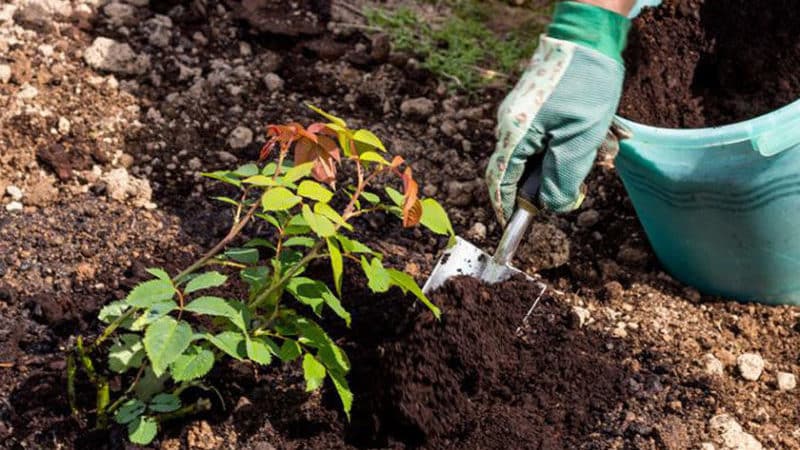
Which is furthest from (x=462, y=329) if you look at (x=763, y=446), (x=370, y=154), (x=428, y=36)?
(x=428, y=36)

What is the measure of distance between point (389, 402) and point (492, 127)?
1093 mm

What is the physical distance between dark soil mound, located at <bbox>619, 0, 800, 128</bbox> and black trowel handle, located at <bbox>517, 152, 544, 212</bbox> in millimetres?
471

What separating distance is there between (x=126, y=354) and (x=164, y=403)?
118 mm

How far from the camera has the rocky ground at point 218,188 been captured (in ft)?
7.49

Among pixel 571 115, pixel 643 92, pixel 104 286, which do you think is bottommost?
pixel 104 286

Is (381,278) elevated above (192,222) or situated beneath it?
elevated above

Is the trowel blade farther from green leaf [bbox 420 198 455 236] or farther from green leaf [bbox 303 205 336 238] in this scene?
green leaf [bbox 303 205 336 238]

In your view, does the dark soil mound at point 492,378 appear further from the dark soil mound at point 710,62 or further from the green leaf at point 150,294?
the dark soil mound at point 710,62

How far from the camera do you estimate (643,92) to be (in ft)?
9.07

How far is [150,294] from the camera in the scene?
185cm

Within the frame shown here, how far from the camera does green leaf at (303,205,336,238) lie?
1808 mm

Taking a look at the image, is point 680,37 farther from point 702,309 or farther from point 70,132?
point 70,132

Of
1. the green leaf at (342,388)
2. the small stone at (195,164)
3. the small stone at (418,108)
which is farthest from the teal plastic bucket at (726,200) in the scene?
the small stone at (195,164)

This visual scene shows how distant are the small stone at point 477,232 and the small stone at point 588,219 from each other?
0.25 metres
